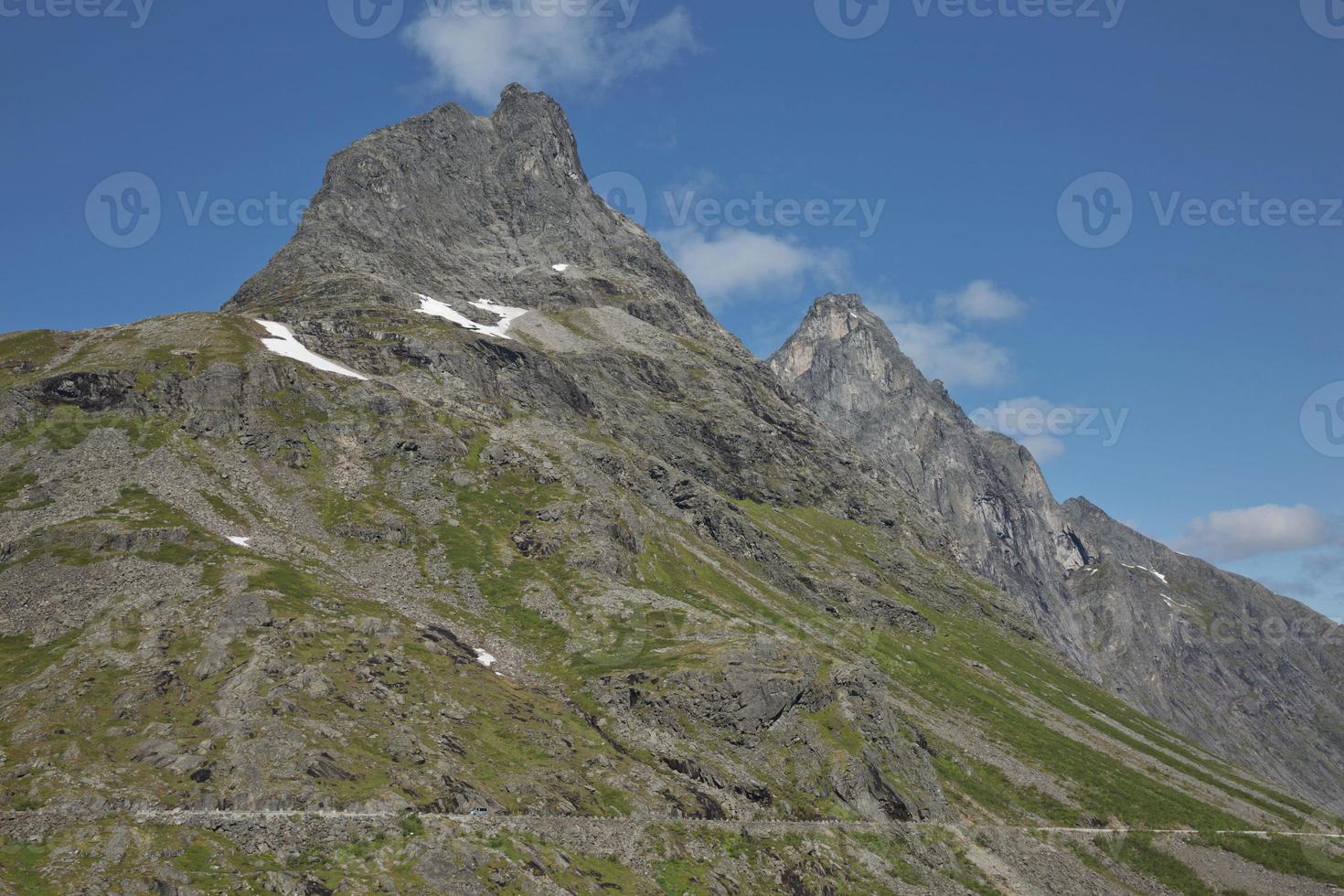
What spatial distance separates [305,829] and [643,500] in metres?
110

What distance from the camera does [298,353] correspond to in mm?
159375

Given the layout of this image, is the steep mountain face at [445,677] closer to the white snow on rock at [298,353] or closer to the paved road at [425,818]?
the paved road at [425,818]

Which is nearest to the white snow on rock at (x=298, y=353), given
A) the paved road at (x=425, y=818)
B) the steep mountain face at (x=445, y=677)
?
the steep mountain face at (x=445, y=677)

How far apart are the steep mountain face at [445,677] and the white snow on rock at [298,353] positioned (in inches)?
65.3

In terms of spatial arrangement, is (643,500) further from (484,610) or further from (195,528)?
(195,528)

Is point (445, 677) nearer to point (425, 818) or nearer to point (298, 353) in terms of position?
point (425, 818)

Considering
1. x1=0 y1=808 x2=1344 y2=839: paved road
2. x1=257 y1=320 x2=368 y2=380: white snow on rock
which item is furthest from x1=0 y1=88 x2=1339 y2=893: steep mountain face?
x1=257 y1=320 x2=368 y2=380: white snow on rock

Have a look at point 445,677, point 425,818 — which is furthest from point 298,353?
point 425,818

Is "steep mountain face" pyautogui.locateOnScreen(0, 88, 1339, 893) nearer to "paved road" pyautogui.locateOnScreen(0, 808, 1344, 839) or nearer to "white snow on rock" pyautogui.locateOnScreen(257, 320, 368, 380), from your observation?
"paved road" pyautogui.locateOnScreen(0, 808, 1344, 839)

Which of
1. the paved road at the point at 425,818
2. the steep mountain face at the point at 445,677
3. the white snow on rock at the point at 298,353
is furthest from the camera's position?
the white snow on rock at the point at 298,353

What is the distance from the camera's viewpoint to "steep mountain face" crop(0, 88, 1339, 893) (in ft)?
182

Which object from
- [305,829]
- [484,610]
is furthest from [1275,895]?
[305,829]

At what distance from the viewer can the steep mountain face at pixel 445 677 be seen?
182 feet

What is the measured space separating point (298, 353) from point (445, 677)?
102101 millimetres
